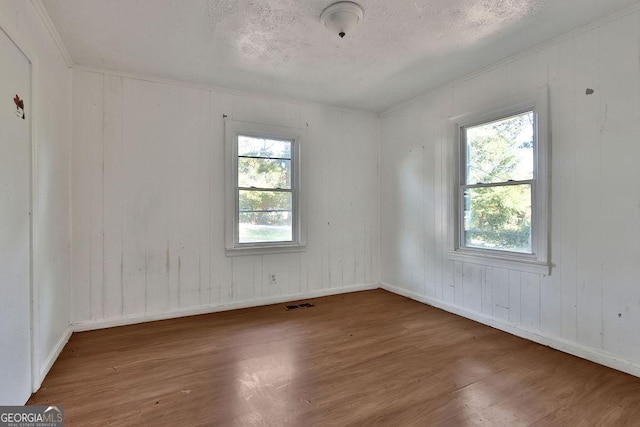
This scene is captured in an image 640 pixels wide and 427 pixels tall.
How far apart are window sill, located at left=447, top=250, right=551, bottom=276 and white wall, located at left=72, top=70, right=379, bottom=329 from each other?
5.62 ft

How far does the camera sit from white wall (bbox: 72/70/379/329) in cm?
315

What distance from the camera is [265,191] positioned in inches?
156

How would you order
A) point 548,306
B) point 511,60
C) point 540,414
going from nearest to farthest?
1. point 540,414
2. point 548,306
3. point 511,60

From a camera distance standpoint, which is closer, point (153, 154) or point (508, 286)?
point (508, 286)

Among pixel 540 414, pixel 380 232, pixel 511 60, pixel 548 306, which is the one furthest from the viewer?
pixel 380 232

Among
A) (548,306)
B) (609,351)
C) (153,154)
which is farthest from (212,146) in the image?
(609,351)

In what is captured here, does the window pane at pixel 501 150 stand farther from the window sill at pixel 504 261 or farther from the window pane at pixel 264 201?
the window pane at pixel 264 201

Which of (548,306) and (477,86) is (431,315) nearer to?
(548,306)

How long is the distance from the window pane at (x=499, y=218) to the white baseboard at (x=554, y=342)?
2.41 feet

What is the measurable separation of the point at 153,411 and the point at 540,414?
2263 mm

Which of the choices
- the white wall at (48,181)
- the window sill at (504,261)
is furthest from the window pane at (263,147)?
the window sill at (504,261)

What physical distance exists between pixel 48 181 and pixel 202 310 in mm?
1963

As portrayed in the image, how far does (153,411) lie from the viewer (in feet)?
6.08

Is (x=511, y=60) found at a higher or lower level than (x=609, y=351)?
higher
